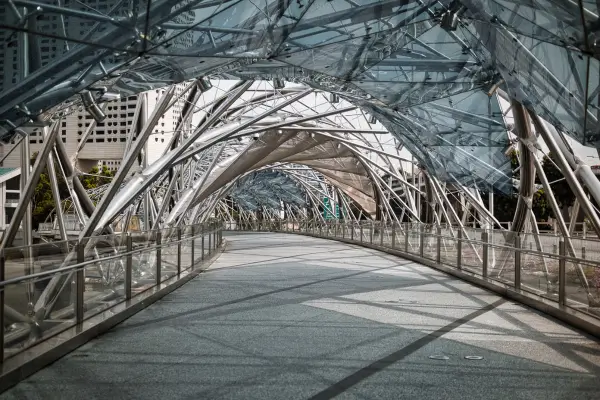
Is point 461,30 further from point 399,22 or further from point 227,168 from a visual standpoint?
point 227,168

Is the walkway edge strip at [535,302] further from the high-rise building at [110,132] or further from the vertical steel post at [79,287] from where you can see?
the high-rise building at [110,132]

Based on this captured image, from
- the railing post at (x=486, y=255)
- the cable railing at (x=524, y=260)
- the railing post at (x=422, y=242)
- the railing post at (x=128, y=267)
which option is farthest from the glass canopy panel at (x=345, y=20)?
the railing post at (x=422, y=242)

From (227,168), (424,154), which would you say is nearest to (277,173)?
(227,168)

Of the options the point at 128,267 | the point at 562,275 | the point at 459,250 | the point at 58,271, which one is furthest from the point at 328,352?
the point at 459,250

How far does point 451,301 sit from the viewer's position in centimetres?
1302

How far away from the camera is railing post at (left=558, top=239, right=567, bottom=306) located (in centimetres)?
1097

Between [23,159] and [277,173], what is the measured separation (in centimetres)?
6843

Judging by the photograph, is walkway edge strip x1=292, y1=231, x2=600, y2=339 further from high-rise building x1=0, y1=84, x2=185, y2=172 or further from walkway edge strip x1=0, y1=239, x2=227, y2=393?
high-rise building x1=0, y1=84, x2=185, y2=172

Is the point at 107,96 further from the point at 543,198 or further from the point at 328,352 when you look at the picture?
the point at 543,198

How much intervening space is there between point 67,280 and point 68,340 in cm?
79

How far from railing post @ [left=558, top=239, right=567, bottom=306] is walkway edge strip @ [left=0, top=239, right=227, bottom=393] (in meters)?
6.27

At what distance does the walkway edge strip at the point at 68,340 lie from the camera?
6.56 metres

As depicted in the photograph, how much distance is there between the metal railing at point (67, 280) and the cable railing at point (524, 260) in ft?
20.8

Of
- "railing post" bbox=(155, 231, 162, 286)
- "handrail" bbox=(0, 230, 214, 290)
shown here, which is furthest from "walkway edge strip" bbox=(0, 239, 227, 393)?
"handrail" bbox=(0, 230, 214, 290)
